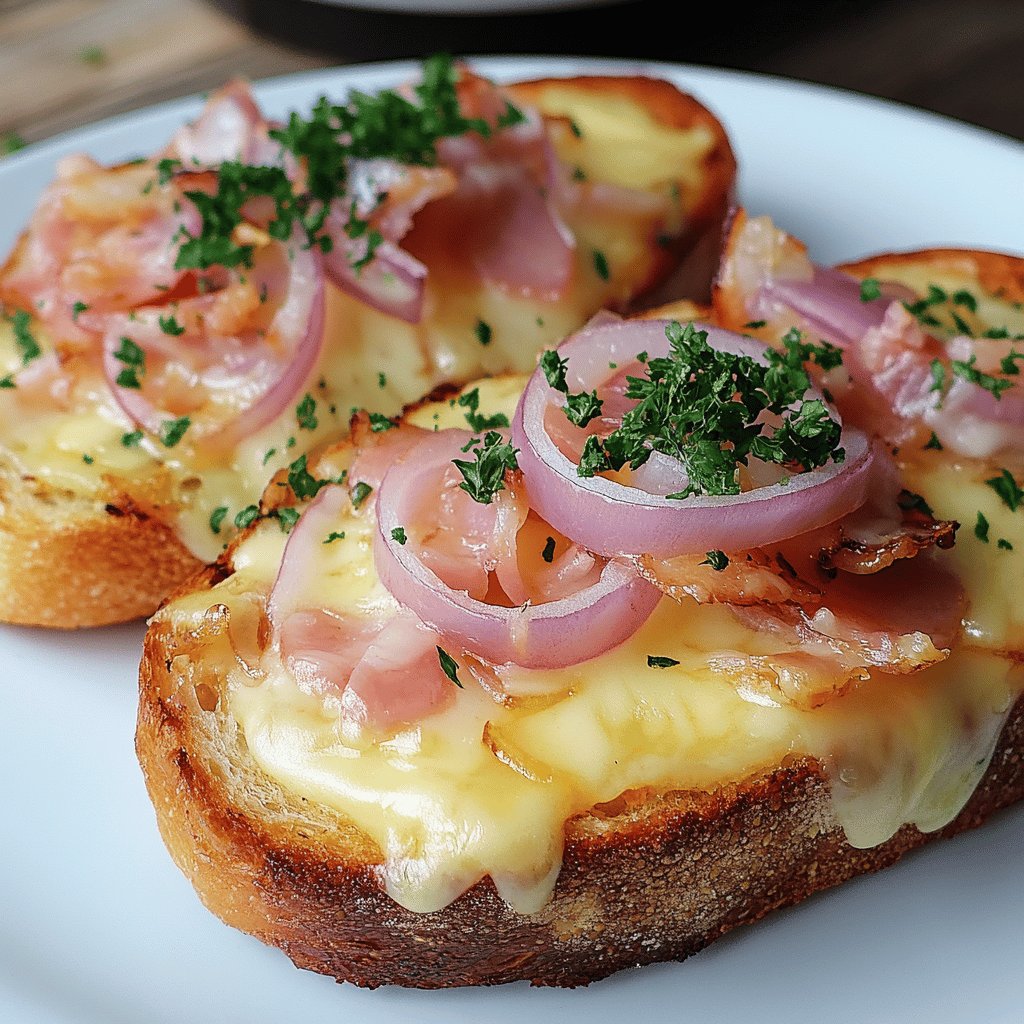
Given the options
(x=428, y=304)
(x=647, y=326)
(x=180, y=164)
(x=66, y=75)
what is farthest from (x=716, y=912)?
(x=66, y=75)

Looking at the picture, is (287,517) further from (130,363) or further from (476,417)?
(130,363)

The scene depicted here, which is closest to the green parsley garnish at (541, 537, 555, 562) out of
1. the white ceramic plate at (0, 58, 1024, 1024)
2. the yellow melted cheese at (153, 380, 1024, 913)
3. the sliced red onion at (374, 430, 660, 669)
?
the sliced red onion at (374, 430, 660, 669)

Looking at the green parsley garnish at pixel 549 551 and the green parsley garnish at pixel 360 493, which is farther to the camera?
the green parsley garnish at pixel 360 493

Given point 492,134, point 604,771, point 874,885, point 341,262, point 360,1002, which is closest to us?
point 604,771

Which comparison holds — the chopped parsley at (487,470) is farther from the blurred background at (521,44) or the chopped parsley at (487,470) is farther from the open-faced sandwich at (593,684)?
the blurred background at (521,44)

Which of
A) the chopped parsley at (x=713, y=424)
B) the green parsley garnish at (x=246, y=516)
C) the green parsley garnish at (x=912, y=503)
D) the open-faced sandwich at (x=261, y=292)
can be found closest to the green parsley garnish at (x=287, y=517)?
the open-faced sandwich at (x=261, y=292)

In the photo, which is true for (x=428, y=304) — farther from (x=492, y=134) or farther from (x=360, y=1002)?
(x=360, y=1002)
